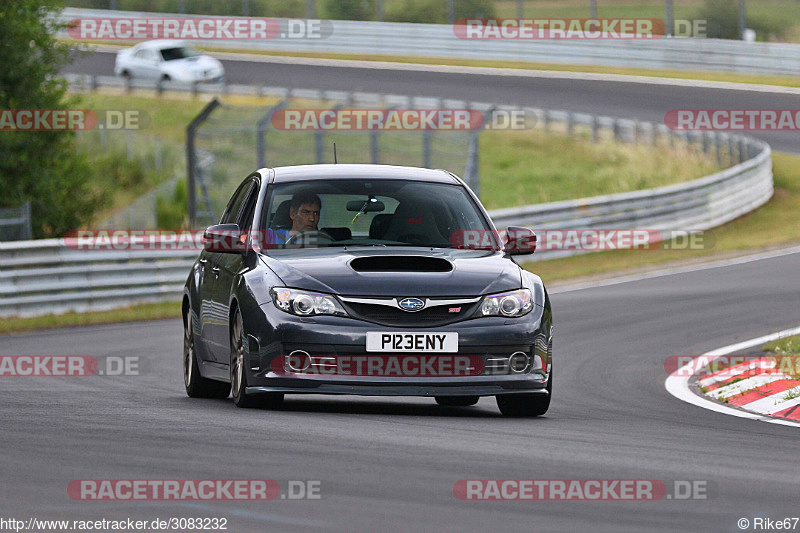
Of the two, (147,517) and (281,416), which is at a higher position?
(147,517)

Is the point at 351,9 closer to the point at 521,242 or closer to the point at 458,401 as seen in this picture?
the point at 458,401

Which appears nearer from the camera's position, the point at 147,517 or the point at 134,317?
the point at 147,517

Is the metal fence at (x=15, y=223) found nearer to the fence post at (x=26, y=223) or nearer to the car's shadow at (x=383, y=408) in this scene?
the fence post at (x=26, y=223)

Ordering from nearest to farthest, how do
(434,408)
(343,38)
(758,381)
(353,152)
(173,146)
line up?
(434,408)
(758,381)
(353,152)
(173,146)
(343,38)

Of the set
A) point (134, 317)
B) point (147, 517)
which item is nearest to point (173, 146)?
point (134, 317)

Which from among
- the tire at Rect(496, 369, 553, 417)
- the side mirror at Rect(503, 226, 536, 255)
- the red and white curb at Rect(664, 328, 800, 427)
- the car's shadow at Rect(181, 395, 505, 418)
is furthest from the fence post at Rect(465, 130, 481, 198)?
the tire at Rect(496, 369, 553, 417)

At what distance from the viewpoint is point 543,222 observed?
25328mm

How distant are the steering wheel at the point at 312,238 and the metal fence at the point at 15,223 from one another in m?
10.6

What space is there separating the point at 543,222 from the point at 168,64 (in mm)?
27228

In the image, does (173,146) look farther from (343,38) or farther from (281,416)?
(281,416)

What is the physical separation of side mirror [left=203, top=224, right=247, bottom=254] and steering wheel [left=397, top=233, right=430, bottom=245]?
3.35ft

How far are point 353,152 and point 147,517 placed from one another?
76.3ft

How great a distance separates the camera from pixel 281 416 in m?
8.96

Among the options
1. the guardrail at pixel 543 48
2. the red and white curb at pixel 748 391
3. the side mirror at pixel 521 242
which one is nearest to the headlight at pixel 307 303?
the side mirror at pixel 521 242
